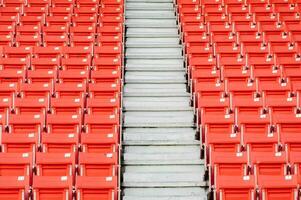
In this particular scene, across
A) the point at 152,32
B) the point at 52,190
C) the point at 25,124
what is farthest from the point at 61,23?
the point at 52,190

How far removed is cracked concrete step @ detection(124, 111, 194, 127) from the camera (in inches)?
217

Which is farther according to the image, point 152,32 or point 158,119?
point 152,32

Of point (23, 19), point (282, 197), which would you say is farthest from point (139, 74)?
point (282, 197)

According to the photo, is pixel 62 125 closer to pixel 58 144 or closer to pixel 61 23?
pixel 58 144

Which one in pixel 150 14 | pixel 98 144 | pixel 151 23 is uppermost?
pixel 150 14

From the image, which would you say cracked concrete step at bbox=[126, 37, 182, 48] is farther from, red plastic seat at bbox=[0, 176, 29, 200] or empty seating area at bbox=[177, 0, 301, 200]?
red plastic seat at bbox=[0, 176, 29, 200]

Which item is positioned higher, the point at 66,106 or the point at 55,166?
the point at 66,106

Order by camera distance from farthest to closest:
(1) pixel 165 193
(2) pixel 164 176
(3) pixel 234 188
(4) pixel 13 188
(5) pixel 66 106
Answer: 1. (5) pixel 66 106
2. (2) pixel 164 176
3. (1) pixel 165 193
4. (3) pixel 234 188
5. (4) pixel 13 188

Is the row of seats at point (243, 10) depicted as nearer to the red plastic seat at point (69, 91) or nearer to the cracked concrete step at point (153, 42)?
the cracked concrete step at point (153, 42)

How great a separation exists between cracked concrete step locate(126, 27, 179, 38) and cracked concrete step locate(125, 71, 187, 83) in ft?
Result: 3.10

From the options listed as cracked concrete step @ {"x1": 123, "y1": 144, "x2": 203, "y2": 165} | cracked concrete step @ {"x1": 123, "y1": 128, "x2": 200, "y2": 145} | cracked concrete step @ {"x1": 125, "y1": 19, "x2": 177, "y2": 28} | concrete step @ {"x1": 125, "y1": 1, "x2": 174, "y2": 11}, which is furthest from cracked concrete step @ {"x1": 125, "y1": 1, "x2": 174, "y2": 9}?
cracked concrete step @ {"x1": 123, "y1": 144, "x2": 203, "y2": 165}

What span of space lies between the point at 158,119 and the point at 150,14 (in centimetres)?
255

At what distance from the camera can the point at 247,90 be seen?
558 cm

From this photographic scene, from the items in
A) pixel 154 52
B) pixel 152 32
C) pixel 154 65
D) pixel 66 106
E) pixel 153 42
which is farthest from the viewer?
pixel 152 32
